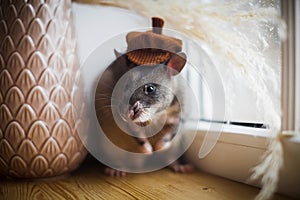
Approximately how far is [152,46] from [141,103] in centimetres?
16

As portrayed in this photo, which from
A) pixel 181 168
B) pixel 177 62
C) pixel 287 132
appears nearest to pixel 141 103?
pixel 177 62

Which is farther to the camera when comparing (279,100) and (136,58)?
(136,58)

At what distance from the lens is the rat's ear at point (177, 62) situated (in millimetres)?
769

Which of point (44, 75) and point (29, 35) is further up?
point (29, 35)

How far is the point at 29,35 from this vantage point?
75 centimetres

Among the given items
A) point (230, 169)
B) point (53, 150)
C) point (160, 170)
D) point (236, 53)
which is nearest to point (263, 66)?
point (236, 53)

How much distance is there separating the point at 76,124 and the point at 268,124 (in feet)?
1.66

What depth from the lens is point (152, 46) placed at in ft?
2.47

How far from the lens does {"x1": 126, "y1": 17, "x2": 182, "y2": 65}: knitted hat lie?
0.75m

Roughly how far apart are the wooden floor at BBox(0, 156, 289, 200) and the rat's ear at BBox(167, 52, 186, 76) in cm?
31

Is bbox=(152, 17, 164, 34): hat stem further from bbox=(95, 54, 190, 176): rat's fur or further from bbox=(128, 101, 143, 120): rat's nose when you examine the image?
bbox=(128, 101, 143, 120): rat's nose

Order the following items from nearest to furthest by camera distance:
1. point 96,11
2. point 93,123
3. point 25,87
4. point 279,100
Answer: point 279,100
point 25,87
point 93,123
point 96,11

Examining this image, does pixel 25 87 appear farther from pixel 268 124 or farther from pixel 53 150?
pixel 268 124

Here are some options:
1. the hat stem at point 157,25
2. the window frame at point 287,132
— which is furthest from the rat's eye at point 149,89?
the window frame at point 287,132
